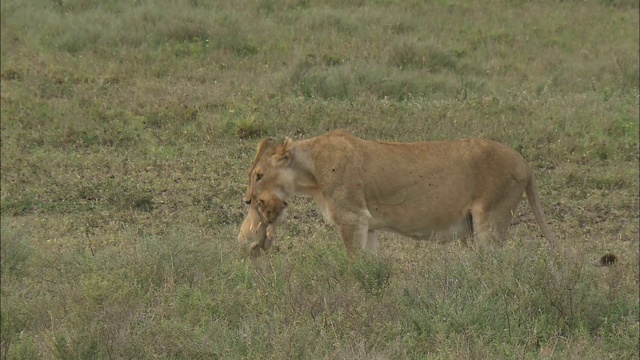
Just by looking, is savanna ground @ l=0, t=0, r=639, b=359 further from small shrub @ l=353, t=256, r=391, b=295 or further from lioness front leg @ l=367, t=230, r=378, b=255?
lioness front leg @ l=367, t=230, r=378, b=255

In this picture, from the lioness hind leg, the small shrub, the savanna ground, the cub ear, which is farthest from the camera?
the cub ear

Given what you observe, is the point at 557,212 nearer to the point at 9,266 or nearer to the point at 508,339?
the point at 508,339

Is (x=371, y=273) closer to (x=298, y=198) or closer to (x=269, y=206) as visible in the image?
(x=269, y=206)

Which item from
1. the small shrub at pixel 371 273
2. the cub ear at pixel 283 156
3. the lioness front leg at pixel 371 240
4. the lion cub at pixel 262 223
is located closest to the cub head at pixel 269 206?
the lion cub at pixel 262 223

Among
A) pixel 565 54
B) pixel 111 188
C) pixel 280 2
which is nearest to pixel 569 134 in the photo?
pixel 565 54

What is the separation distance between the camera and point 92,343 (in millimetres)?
5547

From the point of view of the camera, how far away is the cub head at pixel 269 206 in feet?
24.5

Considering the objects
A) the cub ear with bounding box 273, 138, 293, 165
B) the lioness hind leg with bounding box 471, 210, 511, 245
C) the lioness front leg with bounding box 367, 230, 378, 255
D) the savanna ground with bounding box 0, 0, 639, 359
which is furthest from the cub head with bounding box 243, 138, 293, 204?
the lioness hind leg with bounding box 471, 210, 511, 245

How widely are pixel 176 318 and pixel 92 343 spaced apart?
2.00ft

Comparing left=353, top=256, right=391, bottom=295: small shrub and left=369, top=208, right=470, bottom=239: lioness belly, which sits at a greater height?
left=353, top=256, right=391, bottom=295: small shrub

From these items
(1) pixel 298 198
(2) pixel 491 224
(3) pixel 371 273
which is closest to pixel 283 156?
(3) pixel 371 273

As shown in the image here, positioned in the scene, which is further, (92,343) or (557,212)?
(557,212)

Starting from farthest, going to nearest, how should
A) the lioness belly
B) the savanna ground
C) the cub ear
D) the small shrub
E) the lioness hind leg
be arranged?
the cub ear, the lioness belly, the lioness hind leg, the small shrub, the savanna ground

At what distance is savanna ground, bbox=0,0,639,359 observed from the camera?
18.9 ft
